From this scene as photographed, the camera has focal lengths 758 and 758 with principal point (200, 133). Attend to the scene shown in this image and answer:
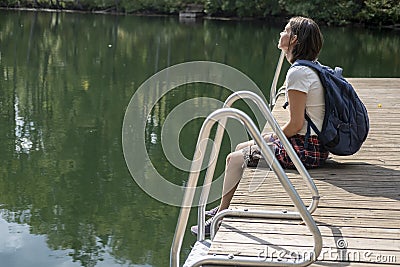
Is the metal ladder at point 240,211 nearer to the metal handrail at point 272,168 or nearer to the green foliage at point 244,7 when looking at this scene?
the metal handrail at point 272,168

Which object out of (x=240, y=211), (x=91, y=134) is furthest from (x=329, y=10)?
(x=240, y=211)

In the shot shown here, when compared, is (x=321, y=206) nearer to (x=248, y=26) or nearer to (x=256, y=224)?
(x=256, y=224)

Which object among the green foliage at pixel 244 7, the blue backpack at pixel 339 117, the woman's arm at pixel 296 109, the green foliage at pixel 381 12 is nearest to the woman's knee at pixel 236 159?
the woman's arm at pixel 296 109

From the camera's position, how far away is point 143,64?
18.5 metres

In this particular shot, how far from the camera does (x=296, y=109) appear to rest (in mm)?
3756

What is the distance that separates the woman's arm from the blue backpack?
10 centimetres

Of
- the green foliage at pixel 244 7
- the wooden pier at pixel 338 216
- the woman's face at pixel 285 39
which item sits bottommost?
the green foliage at pixel 244 7

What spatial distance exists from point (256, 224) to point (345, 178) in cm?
92

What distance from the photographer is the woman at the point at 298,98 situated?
3.72 m

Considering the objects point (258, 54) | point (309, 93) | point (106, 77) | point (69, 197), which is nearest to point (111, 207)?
point (69, 197)

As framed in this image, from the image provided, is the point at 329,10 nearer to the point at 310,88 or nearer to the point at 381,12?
the point at 381,12

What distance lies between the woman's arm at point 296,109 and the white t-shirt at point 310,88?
27 millimetres

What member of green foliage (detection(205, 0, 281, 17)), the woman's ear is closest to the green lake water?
the woman's ear

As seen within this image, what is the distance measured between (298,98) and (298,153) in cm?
34
